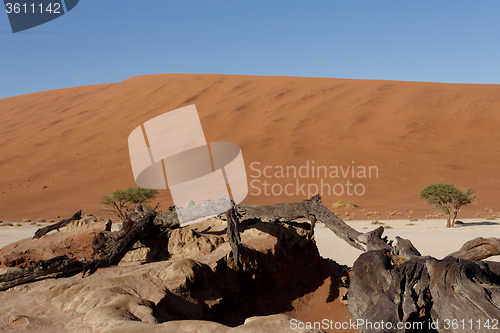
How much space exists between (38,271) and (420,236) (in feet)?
41.6

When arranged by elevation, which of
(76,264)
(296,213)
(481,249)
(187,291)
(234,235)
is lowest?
(187,291)

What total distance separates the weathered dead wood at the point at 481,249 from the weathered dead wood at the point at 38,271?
5.01 m

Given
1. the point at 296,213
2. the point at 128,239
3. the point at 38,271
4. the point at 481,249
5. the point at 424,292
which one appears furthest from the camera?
the point at 296,213

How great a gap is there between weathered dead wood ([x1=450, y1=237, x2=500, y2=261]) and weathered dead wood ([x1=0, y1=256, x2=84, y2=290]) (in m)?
5.01

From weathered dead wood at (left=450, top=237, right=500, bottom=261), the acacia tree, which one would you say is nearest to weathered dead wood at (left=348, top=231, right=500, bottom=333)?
weathered dead wood at (left=450, top=237, right=500, bottom=261)

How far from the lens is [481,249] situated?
375cm

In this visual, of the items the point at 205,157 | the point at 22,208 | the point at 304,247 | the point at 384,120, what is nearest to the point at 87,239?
the point at 304,247

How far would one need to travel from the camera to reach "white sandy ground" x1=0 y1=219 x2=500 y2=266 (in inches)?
427

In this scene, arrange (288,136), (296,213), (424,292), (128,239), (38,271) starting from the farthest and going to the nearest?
1. (288,136)
2. (296,213)
3. (128,239)
4. (38,271)
5. (424,292)

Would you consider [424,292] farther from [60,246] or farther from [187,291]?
[60,246]

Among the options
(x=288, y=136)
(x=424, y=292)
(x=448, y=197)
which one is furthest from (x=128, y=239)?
(x=288, y=136)

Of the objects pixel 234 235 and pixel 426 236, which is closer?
pixel 234 235

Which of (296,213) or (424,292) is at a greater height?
(296,213)

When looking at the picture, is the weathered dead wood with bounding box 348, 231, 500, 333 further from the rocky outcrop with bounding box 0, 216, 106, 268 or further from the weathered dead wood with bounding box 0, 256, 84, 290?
the rocky outcrop with bounding box 0, 216, 106, 268
